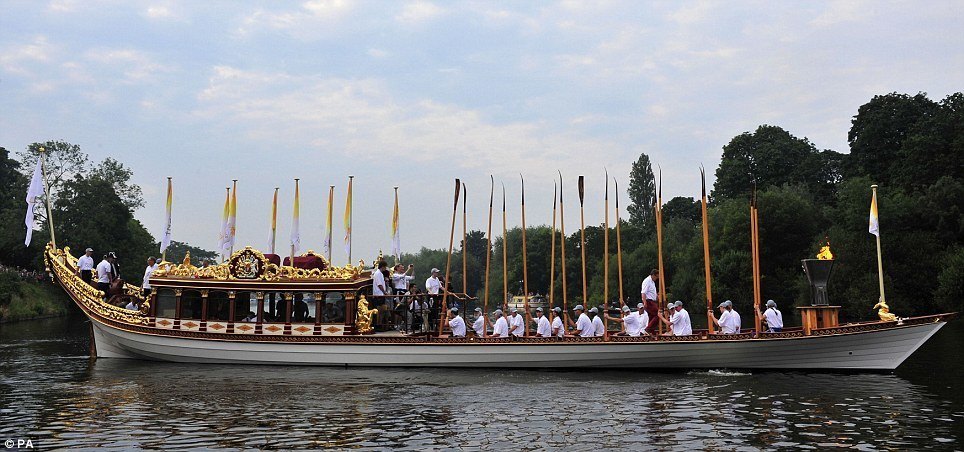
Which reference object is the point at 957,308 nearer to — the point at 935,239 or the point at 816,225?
the point at 935,239

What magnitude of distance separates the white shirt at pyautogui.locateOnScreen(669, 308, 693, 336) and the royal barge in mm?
313

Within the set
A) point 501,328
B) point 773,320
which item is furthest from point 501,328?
point 773,320

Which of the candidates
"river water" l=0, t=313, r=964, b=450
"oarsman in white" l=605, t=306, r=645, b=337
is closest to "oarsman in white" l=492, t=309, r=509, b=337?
"river water" l=0, t=313, r=964, b=450

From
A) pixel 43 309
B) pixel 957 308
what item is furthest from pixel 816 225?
pixel 43 309

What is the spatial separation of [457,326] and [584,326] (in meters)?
4.14

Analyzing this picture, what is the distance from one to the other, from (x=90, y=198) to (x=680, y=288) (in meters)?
54.6

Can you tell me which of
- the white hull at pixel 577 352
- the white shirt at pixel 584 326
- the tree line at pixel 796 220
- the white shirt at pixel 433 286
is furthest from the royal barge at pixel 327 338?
the tree line at pixel 796 220

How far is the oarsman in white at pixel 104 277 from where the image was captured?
29.1 meters

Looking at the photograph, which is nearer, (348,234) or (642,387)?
(642,387)

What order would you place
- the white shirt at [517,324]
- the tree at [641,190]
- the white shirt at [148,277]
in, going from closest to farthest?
1. the white shirt at [517,324]
2. the white shirt at [148,277]
3. the tree at [641,190]

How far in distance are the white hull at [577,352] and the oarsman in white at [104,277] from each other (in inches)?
62.4

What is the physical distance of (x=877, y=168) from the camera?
214 feet

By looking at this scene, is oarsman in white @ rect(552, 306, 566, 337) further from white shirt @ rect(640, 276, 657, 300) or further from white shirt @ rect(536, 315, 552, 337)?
white shirt @ rect(640, 276, 657, 300)

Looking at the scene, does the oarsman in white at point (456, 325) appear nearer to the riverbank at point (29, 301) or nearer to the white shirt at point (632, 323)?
the white shirt at point (632, 323)
